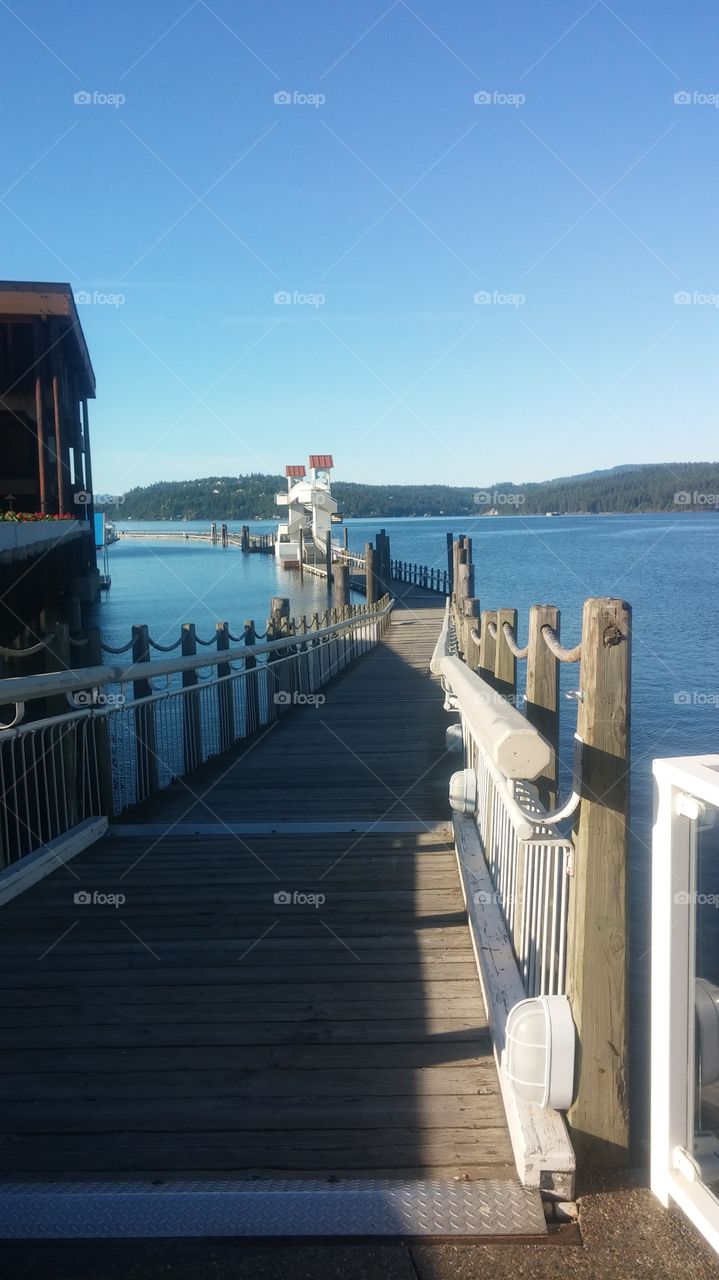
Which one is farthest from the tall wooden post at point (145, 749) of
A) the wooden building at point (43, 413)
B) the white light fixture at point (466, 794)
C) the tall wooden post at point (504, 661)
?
the wooden building at point (43, 413)

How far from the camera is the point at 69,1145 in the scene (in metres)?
2.84

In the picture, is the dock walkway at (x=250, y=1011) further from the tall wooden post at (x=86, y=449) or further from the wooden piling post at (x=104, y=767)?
the tall wooden post at (x=86, y=449)

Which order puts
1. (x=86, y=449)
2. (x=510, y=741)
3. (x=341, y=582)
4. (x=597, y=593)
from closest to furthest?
Answer: 1. (x=510, y=741)
2. (x=341, y=582)
3. (x=86, y=449)
4. (x=597, y=593)

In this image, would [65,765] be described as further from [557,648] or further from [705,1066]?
[705,1066]

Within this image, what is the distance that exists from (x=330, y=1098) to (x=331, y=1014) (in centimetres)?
54

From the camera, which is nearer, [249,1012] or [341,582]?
[249,1012]

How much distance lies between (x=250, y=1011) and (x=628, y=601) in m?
7.86

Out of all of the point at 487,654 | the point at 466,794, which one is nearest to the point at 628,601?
the point at 487,654

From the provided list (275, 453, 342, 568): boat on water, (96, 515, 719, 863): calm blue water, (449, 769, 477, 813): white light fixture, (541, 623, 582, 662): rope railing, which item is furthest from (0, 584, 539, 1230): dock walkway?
(275, 453, 342, 568): boat on water

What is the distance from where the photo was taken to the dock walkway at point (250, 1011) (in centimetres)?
281

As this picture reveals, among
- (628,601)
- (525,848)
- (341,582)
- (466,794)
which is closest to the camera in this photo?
(525,848)

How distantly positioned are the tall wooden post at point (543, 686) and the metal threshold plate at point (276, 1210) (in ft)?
4.52

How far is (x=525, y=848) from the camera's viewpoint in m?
3.37

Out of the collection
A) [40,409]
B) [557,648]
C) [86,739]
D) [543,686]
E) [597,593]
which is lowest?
[597,593]
